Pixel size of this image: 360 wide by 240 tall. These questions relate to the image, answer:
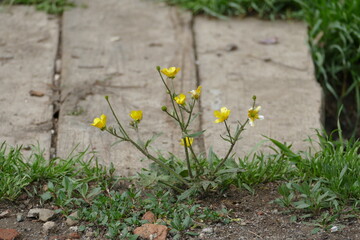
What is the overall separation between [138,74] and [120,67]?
0.15m

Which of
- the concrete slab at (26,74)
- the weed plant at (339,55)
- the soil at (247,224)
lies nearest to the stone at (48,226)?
the soil at (247,224)

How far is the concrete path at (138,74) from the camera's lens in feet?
11.6

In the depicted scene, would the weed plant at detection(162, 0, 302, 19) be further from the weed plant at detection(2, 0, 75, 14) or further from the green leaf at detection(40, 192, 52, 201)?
the green leaf at detection(40, 192, 52, 201)

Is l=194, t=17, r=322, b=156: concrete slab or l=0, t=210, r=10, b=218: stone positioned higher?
l=194, t=17, r=322, b=156: concrete slab

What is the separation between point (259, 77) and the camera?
420cm

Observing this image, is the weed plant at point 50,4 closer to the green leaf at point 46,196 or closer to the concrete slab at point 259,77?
the concrete slab at point 259,77

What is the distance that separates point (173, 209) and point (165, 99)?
121cm

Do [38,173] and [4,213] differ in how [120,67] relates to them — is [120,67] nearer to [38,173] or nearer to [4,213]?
[38,173]

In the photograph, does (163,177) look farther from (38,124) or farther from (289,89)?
(289,89)

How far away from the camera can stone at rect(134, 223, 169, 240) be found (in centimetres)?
266

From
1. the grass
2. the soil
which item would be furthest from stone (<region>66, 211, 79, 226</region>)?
the grass

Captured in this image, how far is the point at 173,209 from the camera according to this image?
282 cm

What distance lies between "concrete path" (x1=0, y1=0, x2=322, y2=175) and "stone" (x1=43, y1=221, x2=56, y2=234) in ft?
1.81

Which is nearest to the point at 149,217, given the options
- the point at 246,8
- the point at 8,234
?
the point at 8,234
